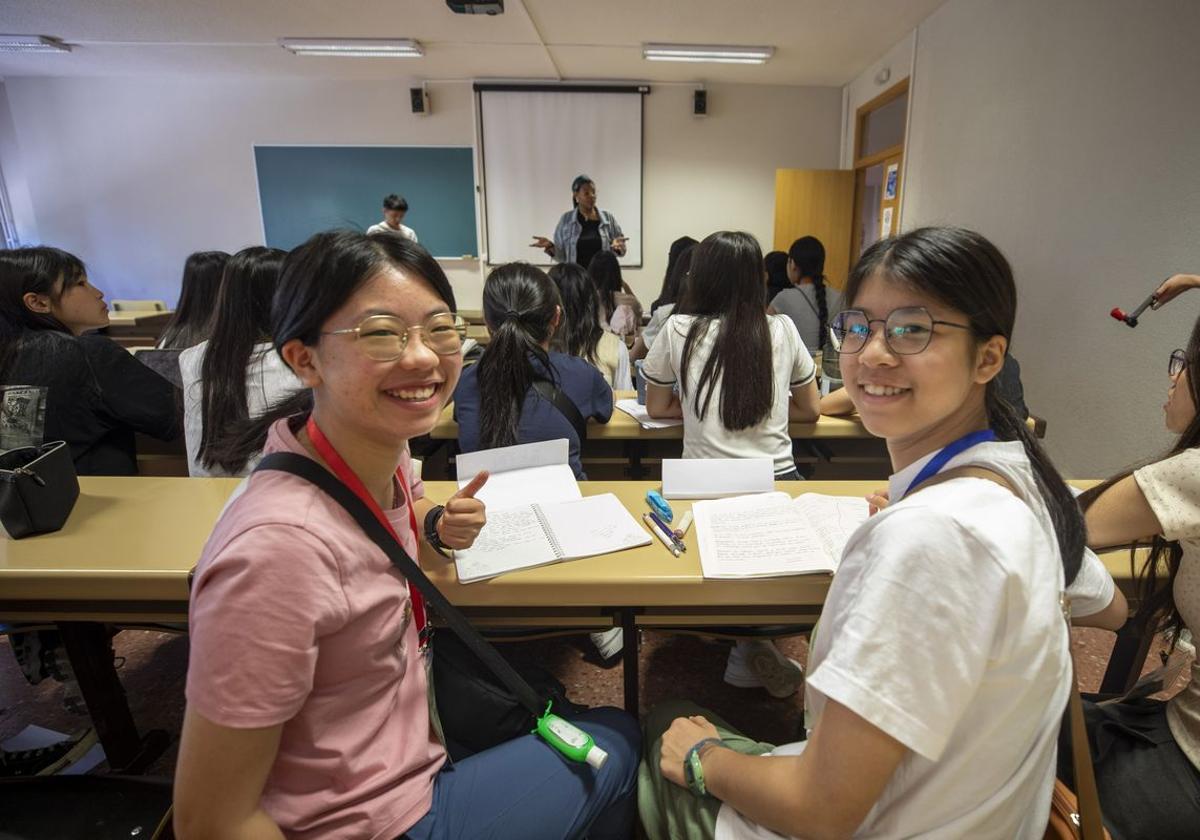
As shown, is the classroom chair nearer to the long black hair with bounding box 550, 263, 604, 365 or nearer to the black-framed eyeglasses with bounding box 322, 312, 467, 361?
the long black hair with bounding box 550, 263, 604, 365

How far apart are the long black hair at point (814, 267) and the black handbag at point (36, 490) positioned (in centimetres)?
323

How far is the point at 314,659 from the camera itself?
26.0 inches

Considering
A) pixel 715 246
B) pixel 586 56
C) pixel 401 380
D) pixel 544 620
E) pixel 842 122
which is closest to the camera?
pixel 401 380

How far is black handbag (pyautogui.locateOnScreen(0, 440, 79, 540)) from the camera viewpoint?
107cm

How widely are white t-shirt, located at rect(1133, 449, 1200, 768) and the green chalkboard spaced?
6269 millimetres

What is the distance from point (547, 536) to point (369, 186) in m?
6.27

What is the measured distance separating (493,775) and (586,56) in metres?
5.69

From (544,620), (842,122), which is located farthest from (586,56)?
(544,620)

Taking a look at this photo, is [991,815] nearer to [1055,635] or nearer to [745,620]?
[1055,635]

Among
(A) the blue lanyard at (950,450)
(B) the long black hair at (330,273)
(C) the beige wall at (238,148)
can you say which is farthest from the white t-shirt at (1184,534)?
(C) the beige wall at (238,148)

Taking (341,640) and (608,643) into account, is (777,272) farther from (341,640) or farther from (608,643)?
(341,640)

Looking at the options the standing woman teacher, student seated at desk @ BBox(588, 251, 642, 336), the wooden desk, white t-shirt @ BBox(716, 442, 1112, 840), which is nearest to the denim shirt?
the standing woman teacher

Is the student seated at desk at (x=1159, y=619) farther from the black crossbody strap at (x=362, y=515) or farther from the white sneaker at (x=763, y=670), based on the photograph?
the black crossbody strap at (x=362, y=515)

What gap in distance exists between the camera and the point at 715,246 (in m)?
1.80
